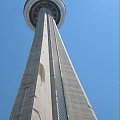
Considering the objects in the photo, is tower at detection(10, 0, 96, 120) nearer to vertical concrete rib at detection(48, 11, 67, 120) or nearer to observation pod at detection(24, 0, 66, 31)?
vertical concrete rib at detection(48, 11, 67, 120)

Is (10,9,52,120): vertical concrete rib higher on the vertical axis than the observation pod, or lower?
lower

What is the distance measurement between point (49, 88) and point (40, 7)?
23.9 m

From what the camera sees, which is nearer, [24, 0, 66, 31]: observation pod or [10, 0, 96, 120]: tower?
[10, 0, 96, 120]: tower

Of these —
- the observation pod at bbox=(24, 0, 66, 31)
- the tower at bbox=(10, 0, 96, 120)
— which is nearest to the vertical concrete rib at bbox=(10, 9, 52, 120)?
the tower at bbox=(10, 0, 96, 120)

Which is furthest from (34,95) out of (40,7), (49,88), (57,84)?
(40,7)

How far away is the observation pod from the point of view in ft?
144

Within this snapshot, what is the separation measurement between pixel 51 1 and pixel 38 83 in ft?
86.6

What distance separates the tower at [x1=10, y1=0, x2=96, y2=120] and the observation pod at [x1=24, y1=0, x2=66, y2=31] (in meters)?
7.33

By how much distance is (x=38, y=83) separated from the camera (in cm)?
1931

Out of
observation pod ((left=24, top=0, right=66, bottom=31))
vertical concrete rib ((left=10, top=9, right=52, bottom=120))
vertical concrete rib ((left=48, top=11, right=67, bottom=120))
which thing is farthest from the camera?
observation pod ((left=24, top=0, right=66, bottom=31))

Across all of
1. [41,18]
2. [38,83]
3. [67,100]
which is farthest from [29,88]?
[41,18]

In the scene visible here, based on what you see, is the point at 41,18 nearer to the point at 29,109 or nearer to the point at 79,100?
the point at 79,100

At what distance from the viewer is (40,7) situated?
1762 inches

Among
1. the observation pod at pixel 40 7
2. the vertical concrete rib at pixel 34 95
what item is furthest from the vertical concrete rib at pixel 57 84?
the observation pod at pixel 40 7
